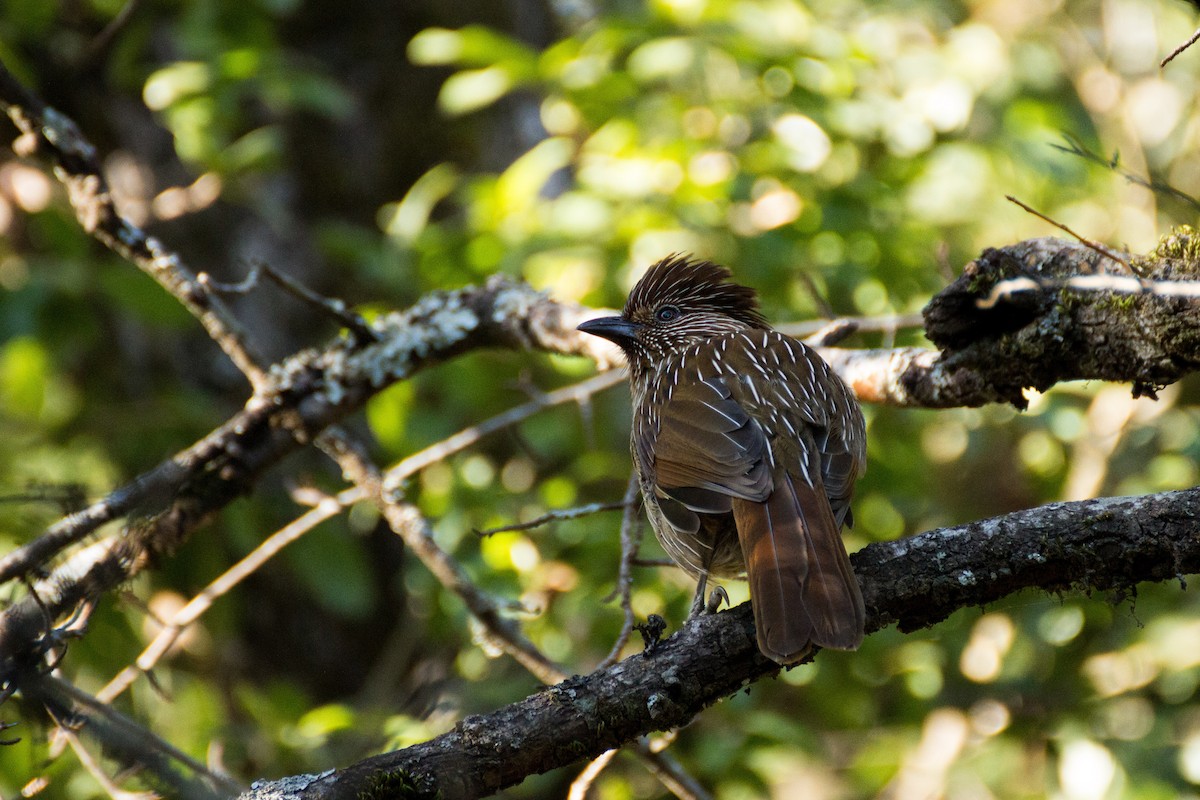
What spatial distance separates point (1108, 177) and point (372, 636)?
5.27m

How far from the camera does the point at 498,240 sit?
5203mm

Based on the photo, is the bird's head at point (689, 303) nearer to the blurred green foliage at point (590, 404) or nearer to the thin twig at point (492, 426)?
the thin twig at point (492, 426)

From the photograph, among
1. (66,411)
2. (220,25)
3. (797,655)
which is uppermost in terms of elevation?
(220,25)

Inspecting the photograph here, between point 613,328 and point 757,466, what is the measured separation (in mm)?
1079

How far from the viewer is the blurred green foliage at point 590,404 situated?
4836 millimetres

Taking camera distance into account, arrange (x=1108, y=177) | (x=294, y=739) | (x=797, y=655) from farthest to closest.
Result: (x=1108, y=177), (x=294, y=739), (x=797, y=655)

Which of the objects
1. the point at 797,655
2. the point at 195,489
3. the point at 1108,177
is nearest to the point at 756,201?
the point at 1108,177

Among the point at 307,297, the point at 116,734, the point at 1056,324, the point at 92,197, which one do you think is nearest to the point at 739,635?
the point at 1056,324

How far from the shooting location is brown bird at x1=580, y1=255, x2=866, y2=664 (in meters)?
2.49

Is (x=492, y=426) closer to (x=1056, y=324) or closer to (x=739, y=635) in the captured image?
(x=739, y=635)

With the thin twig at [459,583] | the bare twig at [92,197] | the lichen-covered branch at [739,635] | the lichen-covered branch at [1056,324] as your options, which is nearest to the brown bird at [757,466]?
the lichen-covered branch at [739,635]

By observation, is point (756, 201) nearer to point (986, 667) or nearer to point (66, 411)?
point (986, 667)

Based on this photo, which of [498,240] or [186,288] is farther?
[498,240]

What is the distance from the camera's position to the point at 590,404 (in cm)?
482
